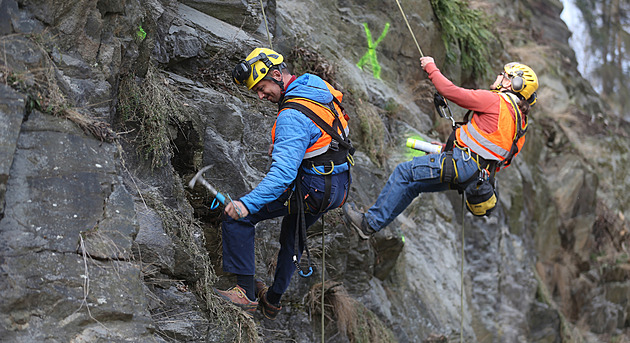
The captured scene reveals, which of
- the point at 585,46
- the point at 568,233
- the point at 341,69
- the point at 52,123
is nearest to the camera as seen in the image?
the point at 52,123

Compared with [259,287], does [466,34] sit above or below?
above

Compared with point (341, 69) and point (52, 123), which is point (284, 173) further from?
point (341, 69)

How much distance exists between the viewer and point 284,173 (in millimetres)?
4773

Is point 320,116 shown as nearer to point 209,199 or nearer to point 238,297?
point 209,199

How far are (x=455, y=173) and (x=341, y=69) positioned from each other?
3.51 m

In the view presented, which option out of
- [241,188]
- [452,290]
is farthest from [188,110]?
[452,290]

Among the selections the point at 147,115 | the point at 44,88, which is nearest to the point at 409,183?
the point at 147,115

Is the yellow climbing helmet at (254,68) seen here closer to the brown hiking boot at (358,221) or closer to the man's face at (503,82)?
the brown hiking boot at (358,221)

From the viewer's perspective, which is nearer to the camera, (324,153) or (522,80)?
(324,153)

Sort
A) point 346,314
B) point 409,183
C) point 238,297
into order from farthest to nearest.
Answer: point 346,314, point 409,183, point 238,297

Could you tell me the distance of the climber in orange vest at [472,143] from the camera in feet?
19.3

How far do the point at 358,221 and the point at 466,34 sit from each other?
642 centimetres

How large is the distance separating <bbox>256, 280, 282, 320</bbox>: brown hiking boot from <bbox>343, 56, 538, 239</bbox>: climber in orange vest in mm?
1273

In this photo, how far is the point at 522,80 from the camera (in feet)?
19.6
